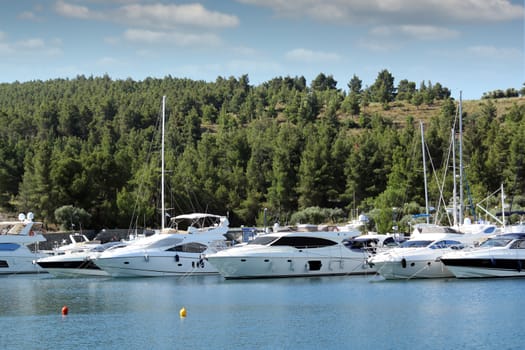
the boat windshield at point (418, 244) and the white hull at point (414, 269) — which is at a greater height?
the boat windshield at point (418, 244)

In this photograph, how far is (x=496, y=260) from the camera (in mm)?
39906

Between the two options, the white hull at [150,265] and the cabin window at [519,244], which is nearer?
the cabin window at [519,244]

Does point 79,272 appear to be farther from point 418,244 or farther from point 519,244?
point 519,244

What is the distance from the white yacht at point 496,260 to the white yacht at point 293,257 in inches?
252

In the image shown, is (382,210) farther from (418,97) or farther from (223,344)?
(418,97)

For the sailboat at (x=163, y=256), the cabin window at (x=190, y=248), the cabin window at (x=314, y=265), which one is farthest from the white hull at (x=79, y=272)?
the cabin window at (x=314, y=265)

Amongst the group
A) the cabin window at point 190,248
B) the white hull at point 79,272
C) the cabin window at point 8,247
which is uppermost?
the cabin window at point 190,248

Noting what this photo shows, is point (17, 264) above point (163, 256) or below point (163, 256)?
below

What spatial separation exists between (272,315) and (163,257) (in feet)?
55.1

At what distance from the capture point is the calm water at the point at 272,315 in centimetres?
2634

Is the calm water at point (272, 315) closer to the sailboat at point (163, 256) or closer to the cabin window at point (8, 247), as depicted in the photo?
the sailboat at point (163, 256)

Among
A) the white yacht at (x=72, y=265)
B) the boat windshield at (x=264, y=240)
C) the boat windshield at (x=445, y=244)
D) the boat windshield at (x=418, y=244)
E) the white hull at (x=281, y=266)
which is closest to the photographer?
the boat windshield at (x=445, y=244)

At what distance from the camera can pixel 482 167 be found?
82500 mm

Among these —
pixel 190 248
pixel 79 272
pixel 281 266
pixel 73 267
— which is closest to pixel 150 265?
pixel 190 248
